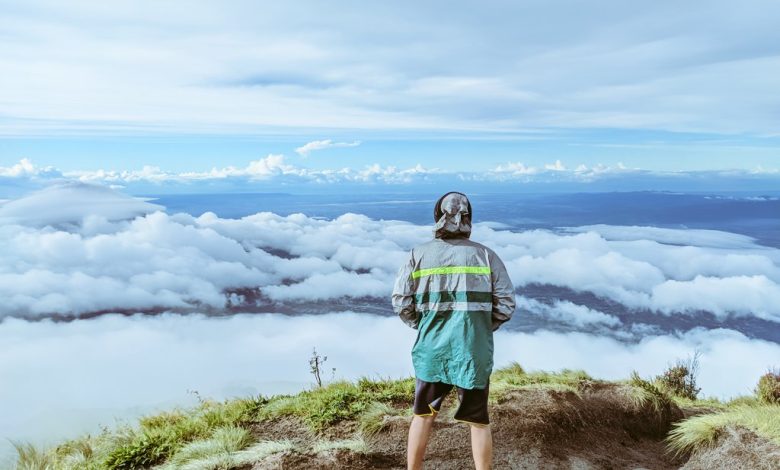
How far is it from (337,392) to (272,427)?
1195mm

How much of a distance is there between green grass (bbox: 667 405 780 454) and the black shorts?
4.27m

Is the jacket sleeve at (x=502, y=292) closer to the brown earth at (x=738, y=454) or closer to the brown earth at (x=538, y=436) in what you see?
the brown earth at (x=538, y=436)

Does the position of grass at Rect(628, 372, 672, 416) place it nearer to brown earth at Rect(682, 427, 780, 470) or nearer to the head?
brown earth at Rect(682, 427, 780, 470)

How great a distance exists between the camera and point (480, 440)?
20.5 ft

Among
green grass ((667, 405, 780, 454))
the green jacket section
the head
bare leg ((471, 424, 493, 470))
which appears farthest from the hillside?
the head

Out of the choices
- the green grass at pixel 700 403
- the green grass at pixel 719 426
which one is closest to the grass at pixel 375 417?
the green grass at pixel 719 426

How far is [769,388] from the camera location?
40.4ft

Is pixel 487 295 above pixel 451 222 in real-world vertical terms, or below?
below

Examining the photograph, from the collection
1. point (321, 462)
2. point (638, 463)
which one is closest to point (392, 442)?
point (321, 462)

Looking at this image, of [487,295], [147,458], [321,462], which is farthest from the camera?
[147,458]

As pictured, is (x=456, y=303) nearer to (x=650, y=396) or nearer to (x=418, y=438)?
(x=418, y=438)

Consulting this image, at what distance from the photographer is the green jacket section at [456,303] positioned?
5.98m

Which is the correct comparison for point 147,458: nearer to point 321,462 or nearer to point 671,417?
point 321,462

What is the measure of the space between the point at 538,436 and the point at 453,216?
3852mm
